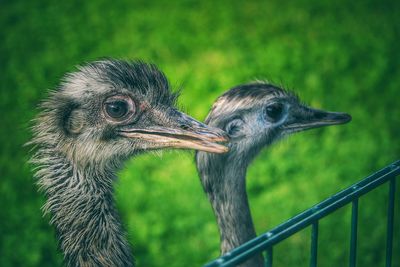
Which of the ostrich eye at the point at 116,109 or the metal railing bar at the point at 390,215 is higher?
the ostrich eye at the point at 116,109

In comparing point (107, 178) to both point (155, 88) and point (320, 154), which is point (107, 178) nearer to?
point (155, 88)

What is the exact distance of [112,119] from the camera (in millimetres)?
2441

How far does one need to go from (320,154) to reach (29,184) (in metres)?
2.33

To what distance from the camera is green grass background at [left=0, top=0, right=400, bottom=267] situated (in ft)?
14.2

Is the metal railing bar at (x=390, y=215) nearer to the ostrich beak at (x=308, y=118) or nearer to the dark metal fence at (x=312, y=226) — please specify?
the dark metal fence at (x=312, y=226)

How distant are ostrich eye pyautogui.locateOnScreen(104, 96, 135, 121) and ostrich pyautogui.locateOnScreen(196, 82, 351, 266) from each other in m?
0.52

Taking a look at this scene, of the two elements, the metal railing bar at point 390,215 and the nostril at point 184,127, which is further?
the nostril at point 184,127

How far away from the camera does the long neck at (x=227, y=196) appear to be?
9.45 ft

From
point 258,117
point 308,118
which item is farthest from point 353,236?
point 308,118

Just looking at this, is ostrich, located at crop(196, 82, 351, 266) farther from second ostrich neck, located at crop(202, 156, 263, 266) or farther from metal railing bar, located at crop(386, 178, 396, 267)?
metal railing bar, located at crop(386, 178, 396, 267)

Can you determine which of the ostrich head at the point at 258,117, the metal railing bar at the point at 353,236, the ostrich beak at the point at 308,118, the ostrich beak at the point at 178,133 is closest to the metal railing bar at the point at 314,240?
the metal railing bar at the point at 353,236

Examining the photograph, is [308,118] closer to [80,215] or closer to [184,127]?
[184,127]

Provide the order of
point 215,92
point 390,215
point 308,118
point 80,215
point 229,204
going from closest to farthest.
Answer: point 390,215 → point 80,215 → point 229,204 → point 308,118 → point 215,92

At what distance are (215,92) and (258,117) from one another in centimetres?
270
